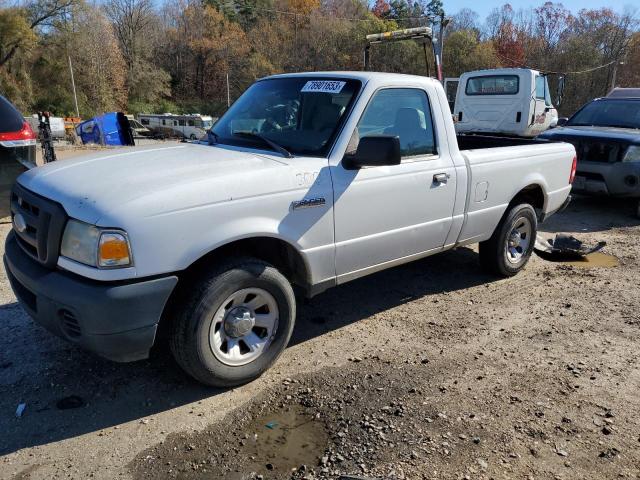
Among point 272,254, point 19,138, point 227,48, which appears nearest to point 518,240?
point 272,254

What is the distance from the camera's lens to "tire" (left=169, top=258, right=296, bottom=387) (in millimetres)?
2992

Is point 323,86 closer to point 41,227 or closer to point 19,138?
point 41,227

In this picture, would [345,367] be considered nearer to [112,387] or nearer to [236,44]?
[112,387]

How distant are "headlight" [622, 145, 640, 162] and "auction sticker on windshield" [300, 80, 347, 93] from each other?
20.2 ft

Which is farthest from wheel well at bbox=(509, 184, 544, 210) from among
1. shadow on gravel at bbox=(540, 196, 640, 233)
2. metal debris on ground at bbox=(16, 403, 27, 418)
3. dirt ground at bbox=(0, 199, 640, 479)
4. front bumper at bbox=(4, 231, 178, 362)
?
metal debris on ground at bbox=(16, 403, 27, 418)

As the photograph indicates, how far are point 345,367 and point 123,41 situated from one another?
77581 millimetres

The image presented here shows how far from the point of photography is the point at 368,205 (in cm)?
369

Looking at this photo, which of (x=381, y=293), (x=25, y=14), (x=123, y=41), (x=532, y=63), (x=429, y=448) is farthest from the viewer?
(x=123, y=41)

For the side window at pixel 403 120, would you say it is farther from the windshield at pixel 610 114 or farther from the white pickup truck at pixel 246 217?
the windshield at pixel 610 114

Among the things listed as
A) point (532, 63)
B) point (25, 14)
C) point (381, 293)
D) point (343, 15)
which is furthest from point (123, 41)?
point (381, 293)

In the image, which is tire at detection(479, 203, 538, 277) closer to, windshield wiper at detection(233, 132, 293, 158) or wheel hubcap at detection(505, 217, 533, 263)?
wheel hubcap at detection(505, 217, 533, 263)

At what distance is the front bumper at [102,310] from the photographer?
265 centimetres

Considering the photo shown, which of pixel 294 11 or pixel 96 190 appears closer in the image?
pixel 96 190

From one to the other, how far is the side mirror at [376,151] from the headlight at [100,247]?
1.61 meters
